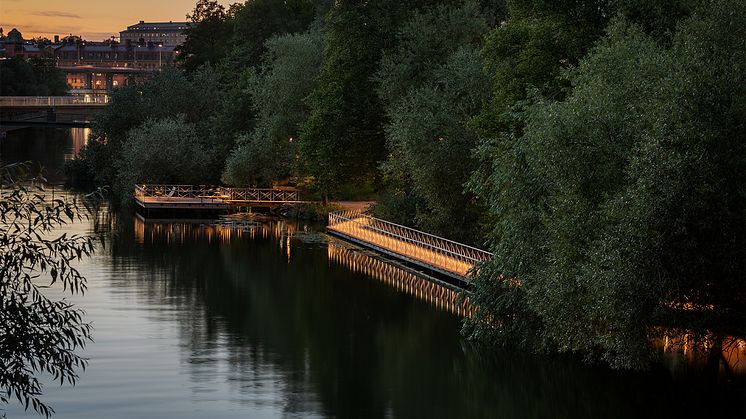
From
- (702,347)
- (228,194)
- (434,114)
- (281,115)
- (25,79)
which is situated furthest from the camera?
(25,79)

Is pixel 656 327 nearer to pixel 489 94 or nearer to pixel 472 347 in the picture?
pixel 472 347

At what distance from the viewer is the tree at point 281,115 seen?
217 feet

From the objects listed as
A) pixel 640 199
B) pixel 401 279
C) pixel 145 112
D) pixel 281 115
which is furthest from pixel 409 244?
pixel 145 112

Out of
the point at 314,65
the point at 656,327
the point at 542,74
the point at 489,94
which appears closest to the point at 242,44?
the point at 314,65

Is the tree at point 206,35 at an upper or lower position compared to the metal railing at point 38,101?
upper

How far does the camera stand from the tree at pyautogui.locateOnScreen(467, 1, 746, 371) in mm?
24172

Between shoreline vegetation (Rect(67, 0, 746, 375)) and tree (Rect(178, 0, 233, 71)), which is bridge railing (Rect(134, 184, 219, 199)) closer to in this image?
shoreline vegetation (Rect(67, 0, 746, 375))

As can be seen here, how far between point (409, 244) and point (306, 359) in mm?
16345

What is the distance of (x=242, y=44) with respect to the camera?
86.4 m

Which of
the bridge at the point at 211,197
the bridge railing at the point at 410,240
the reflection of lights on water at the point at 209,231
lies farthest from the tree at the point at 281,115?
the bridge railing at the point at 410,240

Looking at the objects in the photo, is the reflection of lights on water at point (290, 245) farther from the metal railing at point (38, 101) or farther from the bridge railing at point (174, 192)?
the metal railing at point (38, 101)

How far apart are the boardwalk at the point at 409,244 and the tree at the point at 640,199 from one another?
30.0ft

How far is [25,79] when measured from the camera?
497ft

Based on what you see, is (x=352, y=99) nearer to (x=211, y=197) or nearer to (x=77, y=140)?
(x=211, y=197)
